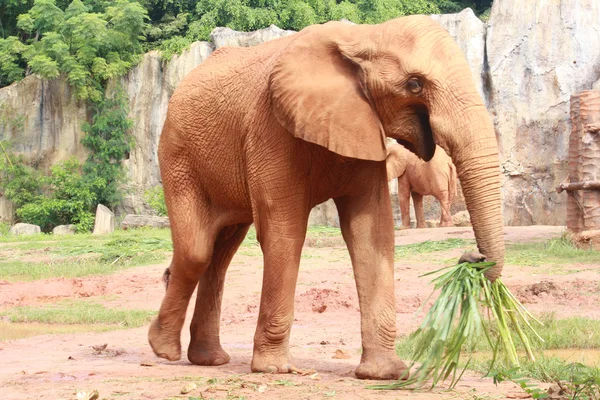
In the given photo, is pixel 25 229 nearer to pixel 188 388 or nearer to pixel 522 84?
pixel 522 84

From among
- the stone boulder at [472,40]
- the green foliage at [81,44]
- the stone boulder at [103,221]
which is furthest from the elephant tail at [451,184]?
the green foliage at [81,44]

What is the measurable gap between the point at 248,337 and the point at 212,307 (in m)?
1.61

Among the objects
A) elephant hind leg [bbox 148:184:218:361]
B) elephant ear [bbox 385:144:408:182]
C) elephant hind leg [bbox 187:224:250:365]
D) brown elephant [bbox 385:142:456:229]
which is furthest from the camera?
elephant ear [bbox 385:144:408:182]

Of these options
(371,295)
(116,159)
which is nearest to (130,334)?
(371,295)

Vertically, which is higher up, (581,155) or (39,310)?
(581,155)

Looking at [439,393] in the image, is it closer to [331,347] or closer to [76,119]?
[331,347]

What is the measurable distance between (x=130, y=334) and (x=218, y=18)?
18.7m

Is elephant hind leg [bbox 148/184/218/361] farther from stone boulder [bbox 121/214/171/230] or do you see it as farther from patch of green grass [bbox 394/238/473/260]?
stone boulder [bbox 121/214/171/230]

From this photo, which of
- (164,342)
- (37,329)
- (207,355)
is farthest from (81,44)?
(207,355)

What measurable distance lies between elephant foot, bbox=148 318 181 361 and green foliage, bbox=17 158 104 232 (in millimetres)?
17833

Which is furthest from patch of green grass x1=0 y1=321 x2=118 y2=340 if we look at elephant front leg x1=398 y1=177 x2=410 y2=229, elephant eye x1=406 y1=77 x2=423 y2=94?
elephant front leg x1=398 y1=177 x2=410 y2=229

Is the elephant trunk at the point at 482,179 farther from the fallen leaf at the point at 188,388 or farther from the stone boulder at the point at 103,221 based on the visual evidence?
the stone boulder at the point at 103,221

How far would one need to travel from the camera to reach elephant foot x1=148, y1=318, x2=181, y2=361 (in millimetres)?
7379

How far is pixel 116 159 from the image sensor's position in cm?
2627
